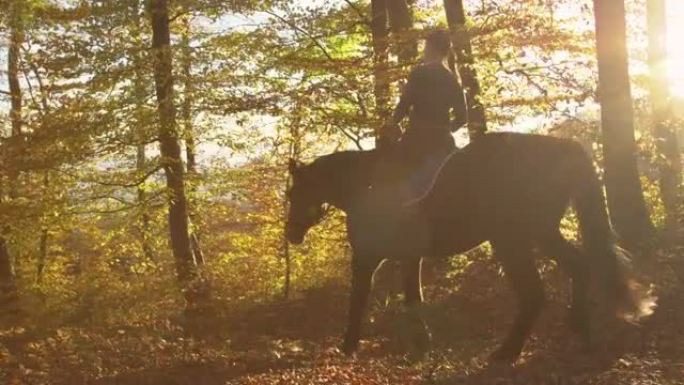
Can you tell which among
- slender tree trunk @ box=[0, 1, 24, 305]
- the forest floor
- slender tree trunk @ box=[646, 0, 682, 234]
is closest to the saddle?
the forest floor

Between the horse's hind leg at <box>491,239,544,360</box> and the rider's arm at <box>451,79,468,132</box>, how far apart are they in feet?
4.93

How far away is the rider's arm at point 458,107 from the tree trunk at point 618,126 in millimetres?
4124

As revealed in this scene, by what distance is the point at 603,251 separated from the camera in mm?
7203

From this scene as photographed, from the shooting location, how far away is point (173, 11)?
45.8ft

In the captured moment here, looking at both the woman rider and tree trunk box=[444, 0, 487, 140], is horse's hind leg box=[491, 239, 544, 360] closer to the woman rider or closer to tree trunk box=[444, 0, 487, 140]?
the woman rider

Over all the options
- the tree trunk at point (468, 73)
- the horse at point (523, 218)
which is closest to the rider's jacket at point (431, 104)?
the horse at point (523, 218)

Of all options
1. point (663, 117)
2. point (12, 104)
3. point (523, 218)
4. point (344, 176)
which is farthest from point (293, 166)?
point (12, 104)

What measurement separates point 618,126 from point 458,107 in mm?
4488

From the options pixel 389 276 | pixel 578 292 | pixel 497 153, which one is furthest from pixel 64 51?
pixel 578 292

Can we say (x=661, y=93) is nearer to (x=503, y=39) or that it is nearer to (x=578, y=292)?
Result: (x=503, y=39)

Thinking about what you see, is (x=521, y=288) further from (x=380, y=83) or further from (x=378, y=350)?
(x=380, y=83)

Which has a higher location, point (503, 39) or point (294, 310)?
point (503, 39)

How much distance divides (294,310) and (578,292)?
671 centimetres

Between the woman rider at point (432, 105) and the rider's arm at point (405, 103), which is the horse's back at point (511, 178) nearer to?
the woman rider at point (432, 105)
